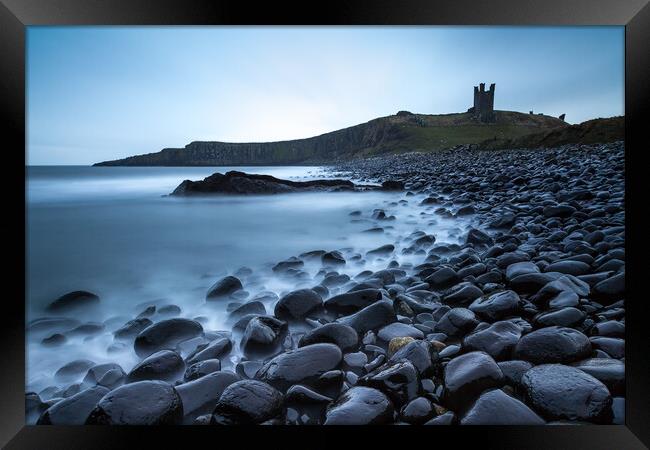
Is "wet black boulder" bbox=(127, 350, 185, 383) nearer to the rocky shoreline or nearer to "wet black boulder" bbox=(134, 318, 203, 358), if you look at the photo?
the rocky shoreline

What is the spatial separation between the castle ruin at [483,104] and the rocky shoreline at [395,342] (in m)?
1.03

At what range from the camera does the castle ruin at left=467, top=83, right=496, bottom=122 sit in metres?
3.12

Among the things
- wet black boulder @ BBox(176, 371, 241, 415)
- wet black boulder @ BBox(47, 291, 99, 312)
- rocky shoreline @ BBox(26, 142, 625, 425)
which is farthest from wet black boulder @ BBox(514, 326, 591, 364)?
wet black boulder @ BBox(47, 291, 99, 312)

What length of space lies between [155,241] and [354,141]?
248 cm

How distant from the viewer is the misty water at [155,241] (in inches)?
92.0

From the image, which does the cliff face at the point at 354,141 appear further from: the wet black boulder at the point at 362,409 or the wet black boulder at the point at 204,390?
the wet black boulder at the point at 362,409

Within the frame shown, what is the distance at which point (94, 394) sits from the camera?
180 cm

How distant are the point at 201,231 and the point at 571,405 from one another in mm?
3152

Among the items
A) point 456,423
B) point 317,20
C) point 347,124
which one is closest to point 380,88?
point 347,124

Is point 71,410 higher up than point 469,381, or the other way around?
point 469,381

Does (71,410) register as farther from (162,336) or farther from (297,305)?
(297,305)

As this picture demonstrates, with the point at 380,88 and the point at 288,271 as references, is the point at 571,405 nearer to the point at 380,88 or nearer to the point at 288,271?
the point at 288,271

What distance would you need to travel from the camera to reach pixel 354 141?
443 centimetres

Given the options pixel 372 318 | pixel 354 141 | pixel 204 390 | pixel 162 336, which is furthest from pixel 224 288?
pixel 354 141
